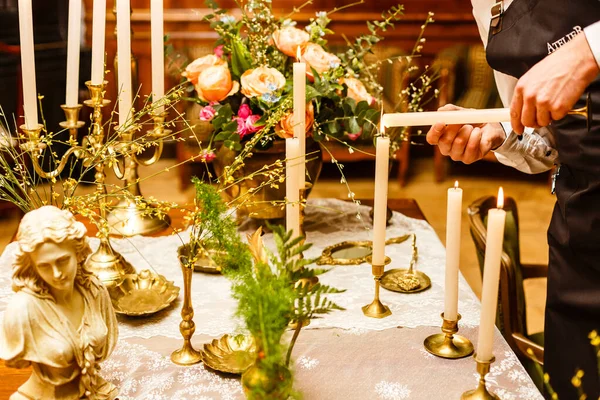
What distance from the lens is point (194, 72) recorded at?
1674mm

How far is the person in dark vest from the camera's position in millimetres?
1405

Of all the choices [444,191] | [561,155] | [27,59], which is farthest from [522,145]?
[444,191]

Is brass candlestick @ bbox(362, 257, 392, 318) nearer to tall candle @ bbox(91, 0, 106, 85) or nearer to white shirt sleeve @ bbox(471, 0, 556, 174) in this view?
white shirt sleeve @ bbox(471, 0, 556, 174)

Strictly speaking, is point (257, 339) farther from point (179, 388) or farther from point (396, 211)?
point (396, 211)

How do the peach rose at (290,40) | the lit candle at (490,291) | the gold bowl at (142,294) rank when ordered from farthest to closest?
the peach rose at (290,40) < the gold bowl at (142,294) < the lit candle at (490,291)

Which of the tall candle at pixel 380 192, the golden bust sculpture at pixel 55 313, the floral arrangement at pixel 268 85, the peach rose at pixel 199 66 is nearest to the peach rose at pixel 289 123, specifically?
the floral arrangement at pixel 268 85

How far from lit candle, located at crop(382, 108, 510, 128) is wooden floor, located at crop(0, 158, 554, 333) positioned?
260cm

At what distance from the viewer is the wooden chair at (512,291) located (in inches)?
63.0

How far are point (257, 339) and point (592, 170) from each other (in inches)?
33.6

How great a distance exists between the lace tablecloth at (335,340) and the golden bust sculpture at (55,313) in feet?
0.62

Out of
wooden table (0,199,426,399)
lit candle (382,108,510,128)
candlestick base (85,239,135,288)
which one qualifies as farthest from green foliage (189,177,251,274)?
candlestick base (85,239,135,288)

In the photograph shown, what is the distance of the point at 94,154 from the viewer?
116cm

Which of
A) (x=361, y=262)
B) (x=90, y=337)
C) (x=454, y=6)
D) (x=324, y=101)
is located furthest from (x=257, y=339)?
(x=454, y=6)

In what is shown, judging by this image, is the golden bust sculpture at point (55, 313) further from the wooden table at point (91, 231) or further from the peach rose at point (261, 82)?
the peach rose at point (261, 82)
